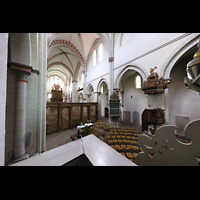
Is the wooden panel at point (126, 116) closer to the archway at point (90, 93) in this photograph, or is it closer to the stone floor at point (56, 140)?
the archway at point (90, 93)

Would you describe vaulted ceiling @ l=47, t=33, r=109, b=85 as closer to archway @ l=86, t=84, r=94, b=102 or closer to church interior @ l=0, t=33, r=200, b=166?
church interior @ l=0, t=33, r=200, b=166

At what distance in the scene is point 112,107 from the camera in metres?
6.21

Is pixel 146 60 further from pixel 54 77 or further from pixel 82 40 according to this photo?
pixel 54 77

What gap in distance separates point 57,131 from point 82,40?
9980mm

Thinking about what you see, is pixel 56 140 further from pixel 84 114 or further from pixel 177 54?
pixel 177 54

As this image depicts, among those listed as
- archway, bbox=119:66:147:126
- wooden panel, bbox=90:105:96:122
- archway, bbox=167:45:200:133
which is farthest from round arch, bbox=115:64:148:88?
wooden panel, bbox=90:105:96:122

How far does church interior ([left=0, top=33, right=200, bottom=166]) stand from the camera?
639mm

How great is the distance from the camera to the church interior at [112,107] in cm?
64

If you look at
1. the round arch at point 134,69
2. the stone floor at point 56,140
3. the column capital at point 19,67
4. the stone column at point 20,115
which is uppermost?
the round arch at point 134,69

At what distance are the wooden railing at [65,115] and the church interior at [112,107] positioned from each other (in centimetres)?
6

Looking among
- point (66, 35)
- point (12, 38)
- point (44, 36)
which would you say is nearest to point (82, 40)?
point (66, 35)

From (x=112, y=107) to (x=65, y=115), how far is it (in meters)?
3.41

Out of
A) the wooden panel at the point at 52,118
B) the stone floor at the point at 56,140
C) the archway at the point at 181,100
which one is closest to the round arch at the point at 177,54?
the archway at the point at 181,100
